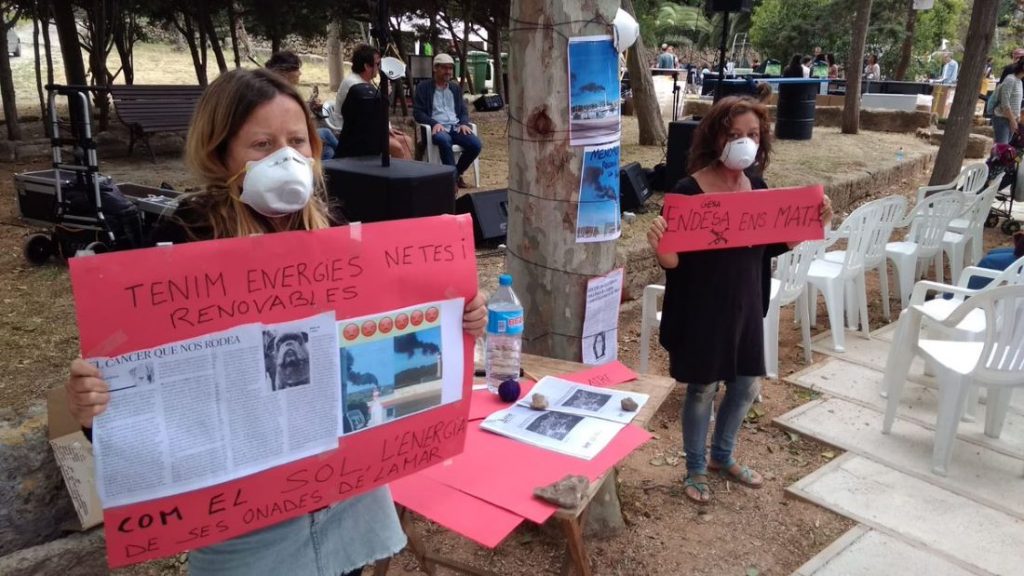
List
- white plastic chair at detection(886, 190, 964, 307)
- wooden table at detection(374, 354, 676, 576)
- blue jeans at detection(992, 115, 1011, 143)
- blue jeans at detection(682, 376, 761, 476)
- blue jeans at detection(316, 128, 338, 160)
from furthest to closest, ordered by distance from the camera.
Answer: blue jeans at detection(992, 115, 1011, 143), blue jeans at detection(316, 128, 338, 160), white plastic chair at detection(886, 190, 964, 307), blue jeans at detection(682, 376, 761, 476), wooden table at detection(374, 354, 676, 576)

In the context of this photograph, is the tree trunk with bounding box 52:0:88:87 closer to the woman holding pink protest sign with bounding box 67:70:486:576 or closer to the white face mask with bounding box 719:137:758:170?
the white face mask with bounding box 719:137:758:170

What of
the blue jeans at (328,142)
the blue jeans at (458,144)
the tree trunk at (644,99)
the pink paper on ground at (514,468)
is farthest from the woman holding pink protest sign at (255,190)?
the tree trunk at (644,99)

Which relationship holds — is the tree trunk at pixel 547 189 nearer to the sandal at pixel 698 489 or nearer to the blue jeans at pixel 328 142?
the sandal at pixel 698 489

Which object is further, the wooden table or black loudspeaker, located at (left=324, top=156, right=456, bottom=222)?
black loudspeaker, located at (left=324, top=156, right=456, bottom=222)

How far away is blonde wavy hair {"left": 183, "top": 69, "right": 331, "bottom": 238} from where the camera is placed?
4.75 ft

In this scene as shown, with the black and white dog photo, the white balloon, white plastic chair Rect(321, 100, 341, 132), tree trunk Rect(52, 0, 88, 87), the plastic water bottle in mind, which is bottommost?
the plastic water bottle

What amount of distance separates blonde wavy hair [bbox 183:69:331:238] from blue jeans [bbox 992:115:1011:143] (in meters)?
10.0

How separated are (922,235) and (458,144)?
4.51m

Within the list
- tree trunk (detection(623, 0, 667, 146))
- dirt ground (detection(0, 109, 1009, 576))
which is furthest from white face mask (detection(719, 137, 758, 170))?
tree trunk (detection(623, 0, 667, 146))

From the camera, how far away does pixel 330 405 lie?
4.78 feet

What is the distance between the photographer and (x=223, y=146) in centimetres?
148

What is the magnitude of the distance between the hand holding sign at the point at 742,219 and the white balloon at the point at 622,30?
1.84ft

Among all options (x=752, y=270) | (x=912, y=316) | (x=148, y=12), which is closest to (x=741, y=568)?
(x=752, y=270)

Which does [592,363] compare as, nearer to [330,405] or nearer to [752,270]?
[752,270]
